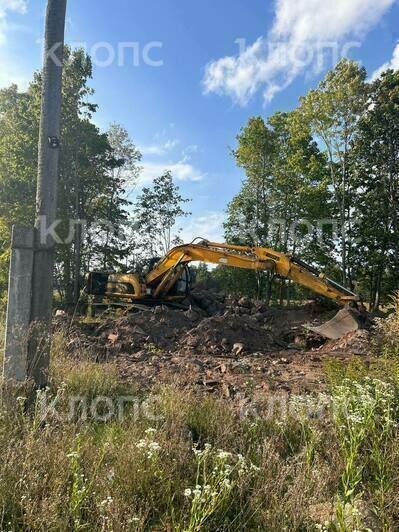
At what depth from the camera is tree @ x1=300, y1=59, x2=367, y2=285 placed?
68.9 ft

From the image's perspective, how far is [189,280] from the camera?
13375 millimetres

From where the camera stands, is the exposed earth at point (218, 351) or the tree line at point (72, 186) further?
the tree line at point (72, 186)

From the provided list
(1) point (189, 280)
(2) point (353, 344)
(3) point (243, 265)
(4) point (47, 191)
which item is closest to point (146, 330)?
(3) point (243, 265)

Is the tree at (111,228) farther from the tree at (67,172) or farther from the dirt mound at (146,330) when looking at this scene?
the dirt mound at (146,330)

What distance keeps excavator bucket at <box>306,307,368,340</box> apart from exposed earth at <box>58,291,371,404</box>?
22 centimetres

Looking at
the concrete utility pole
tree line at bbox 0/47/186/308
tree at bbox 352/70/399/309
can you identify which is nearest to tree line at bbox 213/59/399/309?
tree at bbox 352/70/399/309

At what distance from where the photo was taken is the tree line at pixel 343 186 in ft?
70.1

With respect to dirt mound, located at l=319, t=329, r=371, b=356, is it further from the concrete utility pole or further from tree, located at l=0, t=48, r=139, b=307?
tree, located at l=0, t=48, r=139, b=307

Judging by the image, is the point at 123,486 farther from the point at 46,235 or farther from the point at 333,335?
the point at 333,335

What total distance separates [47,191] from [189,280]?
9.49 metres

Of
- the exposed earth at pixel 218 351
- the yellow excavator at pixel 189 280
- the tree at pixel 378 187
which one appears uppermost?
the tree at pixel 378 187

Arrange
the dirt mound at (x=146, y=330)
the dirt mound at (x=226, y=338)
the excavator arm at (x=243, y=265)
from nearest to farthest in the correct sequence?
the dirt mound at (x=226, y=338) → the dirt mound at (x=146, y=330) → the excavator arm at (x=243, y=265)

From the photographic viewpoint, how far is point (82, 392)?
15.0 ft

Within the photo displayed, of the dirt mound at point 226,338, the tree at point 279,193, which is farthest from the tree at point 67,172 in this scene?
the dirt mound at point 226,338
